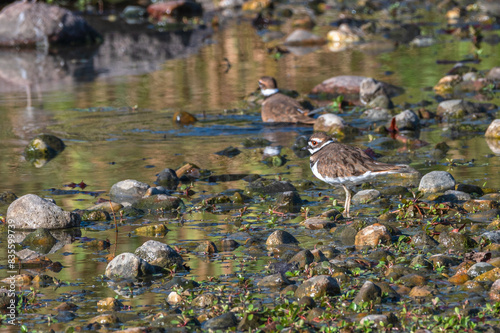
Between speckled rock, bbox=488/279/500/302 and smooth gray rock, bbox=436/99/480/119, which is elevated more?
smooth gray rock, bbox=436/99/480/119

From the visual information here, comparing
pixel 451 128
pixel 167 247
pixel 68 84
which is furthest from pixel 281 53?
pixel 167 247

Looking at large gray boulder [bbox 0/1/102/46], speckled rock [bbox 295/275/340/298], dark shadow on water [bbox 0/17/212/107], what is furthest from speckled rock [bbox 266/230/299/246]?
large gray boulder [bbox 0/1/102/46]

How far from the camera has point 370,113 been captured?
47.6ft

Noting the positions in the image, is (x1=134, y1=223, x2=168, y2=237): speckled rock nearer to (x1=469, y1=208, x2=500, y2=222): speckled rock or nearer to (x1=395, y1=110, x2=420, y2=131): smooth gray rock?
(x1=469, y1=208, x2=500, y2=222): speckled rock

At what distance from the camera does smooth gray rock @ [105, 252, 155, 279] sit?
719 cm

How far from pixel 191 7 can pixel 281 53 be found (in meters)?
10.1

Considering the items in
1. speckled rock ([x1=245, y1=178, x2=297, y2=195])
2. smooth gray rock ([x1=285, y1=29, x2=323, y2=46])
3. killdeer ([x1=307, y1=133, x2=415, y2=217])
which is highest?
smooth gray rock ([x1=285, y1=29, x2=323, y2=46])

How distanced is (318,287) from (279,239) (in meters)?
1.54

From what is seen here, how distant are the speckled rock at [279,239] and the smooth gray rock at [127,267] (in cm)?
140

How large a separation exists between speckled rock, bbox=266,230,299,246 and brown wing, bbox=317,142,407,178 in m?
1.25

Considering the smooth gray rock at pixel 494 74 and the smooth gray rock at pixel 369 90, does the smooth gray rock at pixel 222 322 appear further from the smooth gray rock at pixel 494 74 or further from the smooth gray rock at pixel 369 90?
the smooth gray rock at pixel 494 74

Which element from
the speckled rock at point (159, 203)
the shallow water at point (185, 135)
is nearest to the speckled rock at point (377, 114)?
the shallow water at point (185, 135)

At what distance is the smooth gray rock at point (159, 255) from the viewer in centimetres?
746

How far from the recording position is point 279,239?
7945mm
